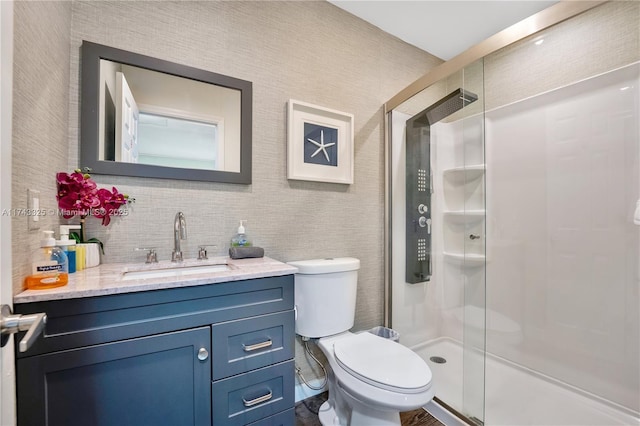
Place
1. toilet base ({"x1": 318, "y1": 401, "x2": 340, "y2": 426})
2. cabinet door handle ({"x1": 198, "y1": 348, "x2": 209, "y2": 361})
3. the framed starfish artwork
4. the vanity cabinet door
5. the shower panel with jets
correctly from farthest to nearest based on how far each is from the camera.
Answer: the shower panel with jets
the framed starfish artwork
toilet base ({"x1": 318, "y1": 401, "x2": 340, "y2": 426})
cabinet door handle ({"x1": 198, "y1": 348, "x2": 209, "y2": 361})
the vanity cabinet door

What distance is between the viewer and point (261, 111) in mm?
1484

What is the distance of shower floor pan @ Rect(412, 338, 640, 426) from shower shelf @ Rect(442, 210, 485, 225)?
83 centimetres

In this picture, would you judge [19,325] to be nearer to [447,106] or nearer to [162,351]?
[162,351]

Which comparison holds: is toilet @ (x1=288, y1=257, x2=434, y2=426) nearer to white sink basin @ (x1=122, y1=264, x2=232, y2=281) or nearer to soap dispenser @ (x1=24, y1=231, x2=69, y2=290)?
white sink basin @ (x1=122, y1=264, x2=232, y2=281)

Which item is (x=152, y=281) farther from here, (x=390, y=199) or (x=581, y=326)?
(x=581, y=326)

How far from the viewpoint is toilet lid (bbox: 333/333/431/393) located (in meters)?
1.04

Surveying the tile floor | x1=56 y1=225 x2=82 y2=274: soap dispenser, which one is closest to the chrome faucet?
x1=56 y1=225 x2=82 y2=274: soap dispenser

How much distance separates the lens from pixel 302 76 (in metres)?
1.62

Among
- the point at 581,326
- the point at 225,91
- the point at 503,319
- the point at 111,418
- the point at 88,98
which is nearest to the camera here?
the point at 111,418

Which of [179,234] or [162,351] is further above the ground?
[179,234]

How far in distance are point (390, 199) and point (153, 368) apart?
1.63 m

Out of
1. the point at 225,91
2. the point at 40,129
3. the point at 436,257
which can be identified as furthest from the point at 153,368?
the point at 436,257

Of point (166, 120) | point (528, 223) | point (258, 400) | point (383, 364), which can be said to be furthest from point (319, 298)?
point (528, 223)

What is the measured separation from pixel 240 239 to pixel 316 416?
3.41ft
